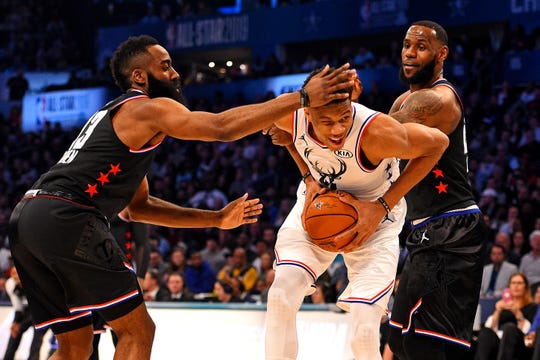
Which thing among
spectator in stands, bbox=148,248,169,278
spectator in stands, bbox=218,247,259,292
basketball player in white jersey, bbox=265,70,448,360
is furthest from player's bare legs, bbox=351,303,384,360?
spectator in stands, bbox=148,248,169,278

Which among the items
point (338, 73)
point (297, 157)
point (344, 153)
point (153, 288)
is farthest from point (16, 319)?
point (338, 73)

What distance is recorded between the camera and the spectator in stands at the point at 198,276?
38.9 ft

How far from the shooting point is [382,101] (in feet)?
51.0

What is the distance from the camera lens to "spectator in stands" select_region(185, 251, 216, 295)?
11.8 meters

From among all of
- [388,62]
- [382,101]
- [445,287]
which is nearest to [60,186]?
[445,287]

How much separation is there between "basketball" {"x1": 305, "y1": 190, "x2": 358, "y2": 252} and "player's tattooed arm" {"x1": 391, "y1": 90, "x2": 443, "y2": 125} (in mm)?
572

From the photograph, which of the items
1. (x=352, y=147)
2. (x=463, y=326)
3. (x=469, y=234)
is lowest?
(x=463, y=326)

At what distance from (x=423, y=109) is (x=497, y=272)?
550cm

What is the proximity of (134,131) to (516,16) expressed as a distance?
14.1 meters

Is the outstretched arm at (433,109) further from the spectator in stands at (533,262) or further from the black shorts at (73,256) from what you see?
the spectator in stands at (533,262)

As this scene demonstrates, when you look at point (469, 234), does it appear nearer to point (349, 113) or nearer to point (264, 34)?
point (349, 113)

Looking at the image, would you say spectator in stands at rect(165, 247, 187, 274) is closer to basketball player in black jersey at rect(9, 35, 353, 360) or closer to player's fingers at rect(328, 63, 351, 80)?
basketball player in black jersey at rect(9, 35, 353, 360)

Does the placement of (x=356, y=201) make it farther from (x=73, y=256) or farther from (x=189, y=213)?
(x=73, y=256)

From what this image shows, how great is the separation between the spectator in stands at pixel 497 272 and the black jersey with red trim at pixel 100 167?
241 inches
